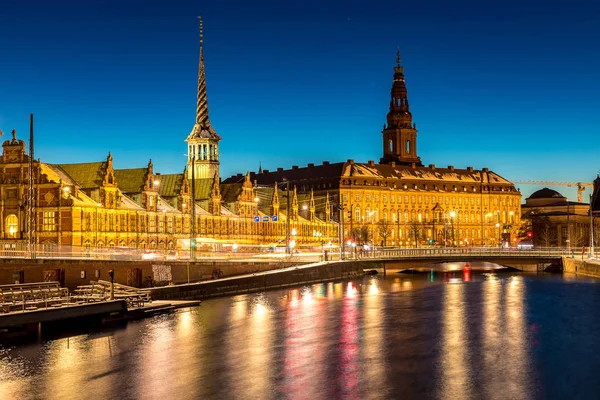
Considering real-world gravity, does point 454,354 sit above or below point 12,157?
below

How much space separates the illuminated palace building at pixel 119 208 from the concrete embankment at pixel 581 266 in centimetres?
3610

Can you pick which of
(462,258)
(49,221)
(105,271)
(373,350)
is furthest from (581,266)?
(373,350)

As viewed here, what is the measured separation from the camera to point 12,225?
8794 cm

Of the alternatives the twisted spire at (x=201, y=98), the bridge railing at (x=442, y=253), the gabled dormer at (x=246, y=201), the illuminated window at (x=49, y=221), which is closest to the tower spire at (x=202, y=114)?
the twisted spire at (x=201, y=98)

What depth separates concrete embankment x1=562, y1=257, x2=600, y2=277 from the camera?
10376 centimetres

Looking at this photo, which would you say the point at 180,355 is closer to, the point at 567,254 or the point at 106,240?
the point at 106,240

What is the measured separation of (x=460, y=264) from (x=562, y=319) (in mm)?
94277

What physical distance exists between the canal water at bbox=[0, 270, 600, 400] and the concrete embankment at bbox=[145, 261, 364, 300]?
208cm

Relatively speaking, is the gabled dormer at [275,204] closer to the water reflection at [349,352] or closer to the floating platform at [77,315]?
the water reflection at [349,352]

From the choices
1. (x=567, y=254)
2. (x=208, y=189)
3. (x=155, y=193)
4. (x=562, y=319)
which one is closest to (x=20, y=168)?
(x=155, y=193)

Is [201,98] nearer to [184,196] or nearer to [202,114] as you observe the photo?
[202,114]

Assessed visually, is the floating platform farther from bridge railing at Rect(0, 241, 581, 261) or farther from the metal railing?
the metal railing

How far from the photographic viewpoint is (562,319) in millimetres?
61406

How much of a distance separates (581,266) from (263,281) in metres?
47.4
